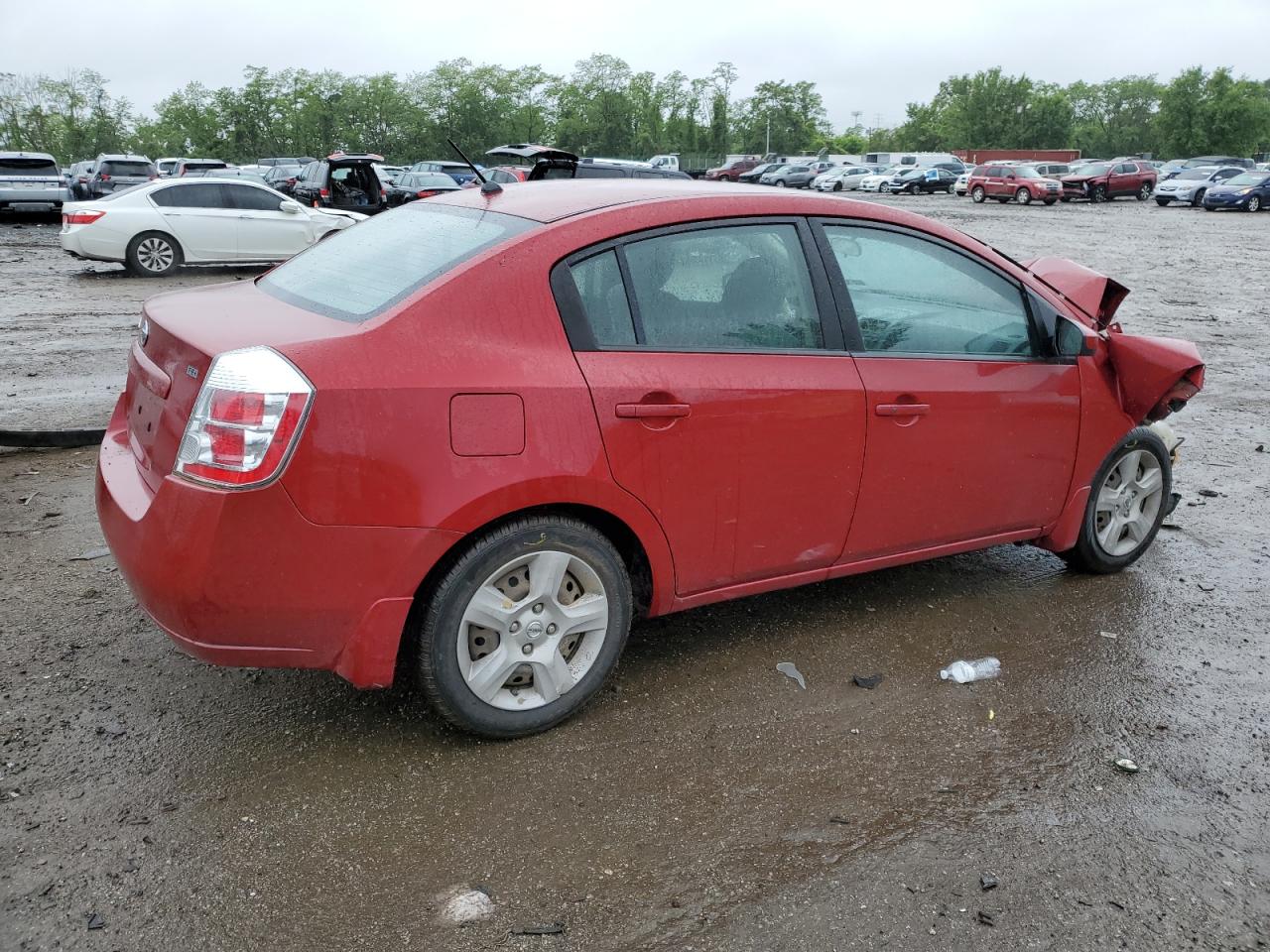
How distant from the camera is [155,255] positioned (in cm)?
1597

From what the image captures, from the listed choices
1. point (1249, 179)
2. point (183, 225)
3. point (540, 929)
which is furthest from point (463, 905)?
point (1249, 179)

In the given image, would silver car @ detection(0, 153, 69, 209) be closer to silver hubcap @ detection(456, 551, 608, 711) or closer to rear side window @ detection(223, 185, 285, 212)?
rear side window @ detection(223, 185, 285, 212)

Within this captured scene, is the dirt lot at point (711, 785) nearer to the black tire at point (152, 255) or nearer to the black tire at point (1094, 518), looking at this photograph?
the black tire at point (1094, 518)

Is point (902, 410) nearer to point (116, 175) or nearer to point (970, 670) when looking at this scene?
point (970, 670)

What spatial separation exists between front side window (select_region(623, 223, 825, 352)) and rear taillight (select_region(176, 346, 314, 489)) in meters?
1.10

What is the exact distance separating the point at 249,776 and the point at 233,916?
0.61m

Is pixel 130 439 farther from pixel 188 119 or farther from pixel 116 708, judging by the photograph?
pixel 188 119

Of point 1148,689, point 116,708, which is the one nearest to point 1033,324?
point 1148,689

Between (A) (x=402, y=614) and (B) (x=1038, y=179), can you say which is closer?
(A) (x=402, y=614)

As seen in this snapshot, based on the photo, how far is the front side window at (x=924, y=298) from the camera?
12.6 ft

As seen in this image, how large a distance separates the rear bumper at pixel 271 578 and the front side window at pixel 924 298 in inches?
70.5

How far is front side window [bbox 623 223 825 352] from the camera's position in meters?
3.42

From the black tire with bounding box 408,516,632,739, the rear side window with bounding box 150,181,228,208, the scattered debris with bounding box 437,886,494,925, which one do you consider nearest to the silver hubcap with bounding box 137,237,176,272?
the rear side window with bounding box 150,181,228,208

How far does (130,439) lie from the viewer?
11.4 ft
